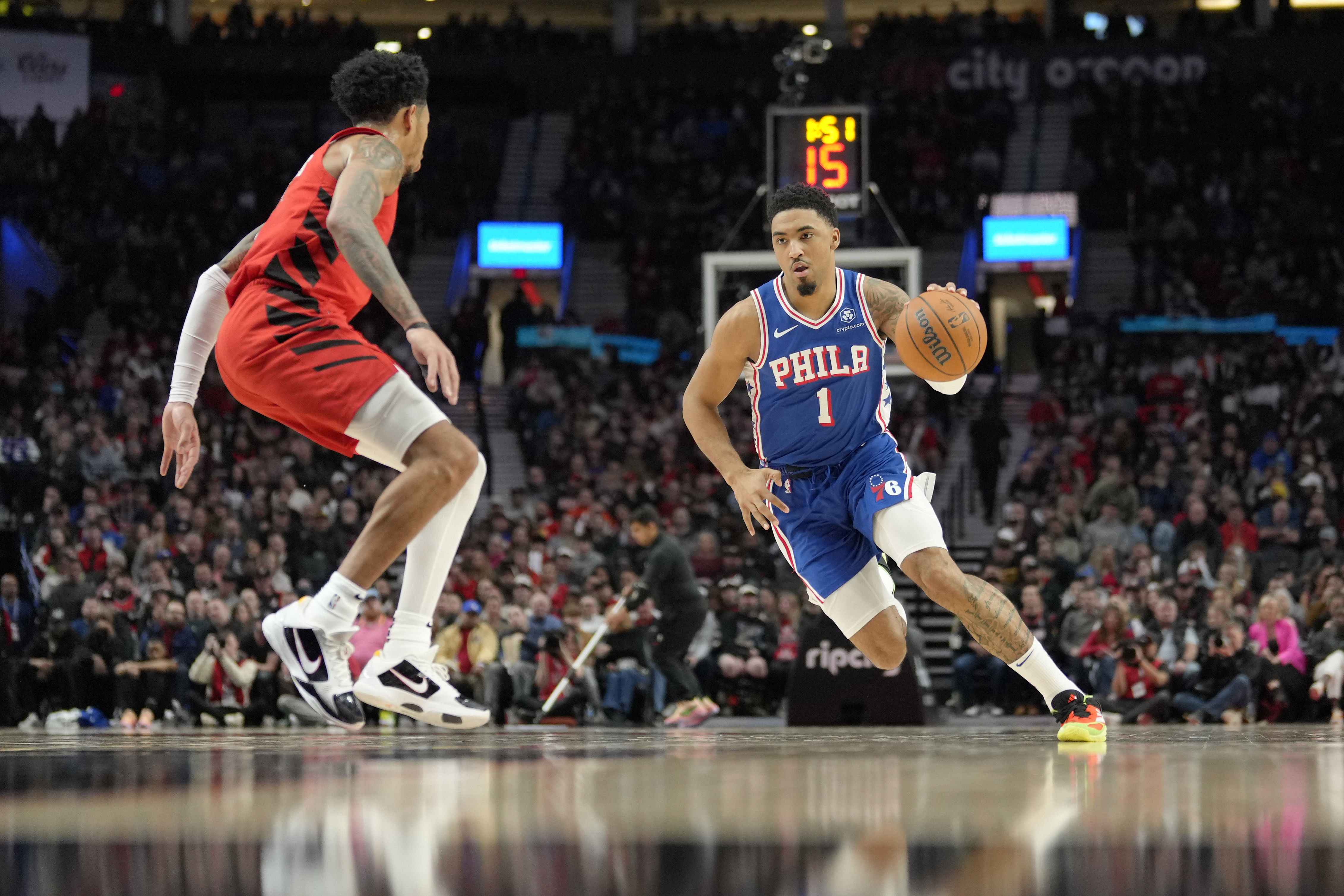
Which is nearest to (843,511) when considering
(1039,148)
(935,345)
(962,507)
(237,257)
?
(935,345)

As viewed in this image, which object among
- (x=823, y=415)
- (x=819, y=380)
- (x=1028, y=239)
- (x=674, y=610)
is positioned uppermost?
(x=1028, y=239)

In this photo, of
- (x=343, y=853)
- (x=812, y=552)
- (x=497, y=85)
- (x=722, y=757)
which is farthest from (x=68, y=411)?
(x=343, y=853)

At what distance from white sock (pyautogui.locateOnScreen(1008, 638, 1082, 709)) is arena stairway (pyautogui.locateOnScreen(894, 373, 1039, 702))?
757 centimetres

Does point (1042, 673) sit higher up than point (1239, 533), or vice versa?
point (1239, 533)

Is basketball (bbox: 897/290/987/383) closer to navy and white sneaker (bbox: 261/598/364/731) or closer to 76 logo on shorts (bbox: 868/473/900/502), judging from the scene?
76 logo on shorts (bbox: 868/473/900/502)

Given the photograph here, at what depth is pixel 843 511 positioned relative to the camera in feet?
18.2

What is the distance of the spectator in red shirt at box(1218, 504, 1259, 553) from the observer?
14328 mm

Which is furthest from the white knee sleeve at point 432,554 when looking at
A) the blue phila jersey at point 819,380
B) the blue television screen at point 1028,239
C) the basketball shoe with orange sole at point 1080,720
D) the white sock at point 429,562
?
the blue television screen at point 1028,239

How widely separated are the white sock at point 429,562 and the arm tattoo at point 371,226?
0.55 meters

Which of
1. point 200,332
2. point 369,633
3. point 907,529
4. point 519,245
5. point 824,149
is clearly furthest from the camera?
point 519,245

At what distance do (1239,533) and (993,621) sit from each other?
393 inches

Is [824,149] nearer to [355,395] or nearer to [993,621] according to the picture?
[993,621]

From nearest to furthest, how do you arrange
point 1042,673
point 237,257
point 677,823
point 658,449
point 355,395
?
point 677,823 → point 355,395 → point 237,257 → point 1042,673 → point 658,449

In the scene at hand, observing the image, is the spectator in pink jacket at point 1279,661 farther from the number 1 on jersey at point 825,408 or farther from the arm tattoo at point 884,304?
the number 1 on jersey at point 825,408
